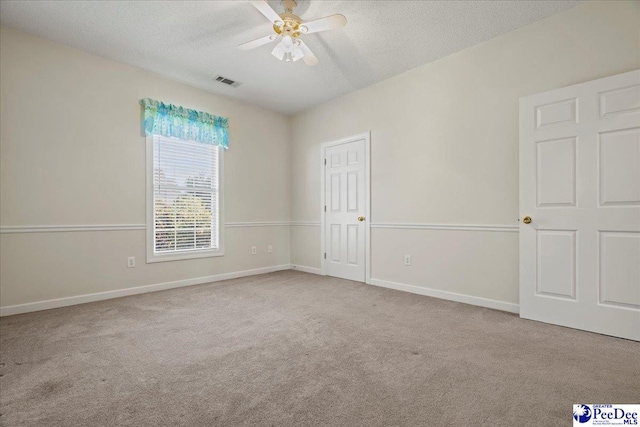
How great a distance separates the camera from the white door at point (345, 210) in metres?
4.43

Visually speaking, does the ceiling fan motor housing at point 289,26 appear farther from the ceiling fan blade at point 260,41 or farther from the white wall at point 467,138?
the white wall at point 467,138

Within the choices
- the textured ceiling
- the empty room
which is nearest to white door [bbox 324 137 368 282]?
the empty room

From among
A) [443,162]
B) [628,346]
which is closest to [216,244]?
[443,162]

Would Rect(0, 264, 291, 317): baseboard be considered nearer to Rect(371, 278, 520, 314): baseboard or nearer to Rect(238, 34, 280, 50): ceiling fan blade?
Rect(371, 278, 520, 314): baseboard

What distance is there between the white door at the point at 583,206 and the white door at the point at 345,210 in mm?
2019

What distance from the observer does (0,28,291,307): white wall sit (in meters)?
3.06

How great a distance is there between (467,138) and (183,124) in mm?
3564

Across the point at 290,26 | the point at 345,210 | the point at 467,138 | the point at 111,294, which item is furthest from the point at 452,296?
the point at 111,294

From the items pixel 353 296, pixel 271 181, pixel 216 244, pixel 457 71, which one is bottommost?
pixel 353 296

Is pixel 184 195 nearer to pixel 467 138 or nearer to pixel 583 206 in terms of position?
pixel 467 138

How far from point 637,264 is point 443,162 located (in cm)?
185

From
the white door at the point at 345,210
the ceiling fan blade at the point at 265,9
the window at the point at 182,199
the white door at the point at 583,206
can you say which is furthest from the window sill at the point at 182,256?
the white door at the point at 583,206

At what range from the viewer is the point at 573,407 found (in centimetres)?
154

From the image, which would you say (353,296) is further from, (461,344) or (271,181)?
(271,181)
